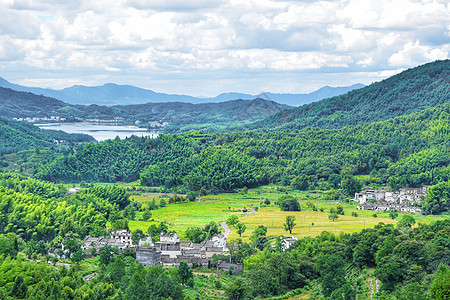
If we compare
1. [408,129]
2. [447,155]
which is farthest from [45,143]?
[447,155]

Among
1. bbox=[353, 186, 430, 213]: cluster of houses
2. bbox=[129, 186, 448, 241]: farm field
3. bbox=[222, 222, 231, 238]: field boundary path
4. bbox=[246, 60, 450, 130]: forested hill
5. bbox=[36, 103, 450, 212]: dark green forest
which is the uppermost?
bbox=[246, 60, 450, 130]: forested hill

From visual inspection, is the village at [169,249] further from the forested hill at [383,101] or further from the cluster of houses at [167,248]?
the forested hill at [383,101]

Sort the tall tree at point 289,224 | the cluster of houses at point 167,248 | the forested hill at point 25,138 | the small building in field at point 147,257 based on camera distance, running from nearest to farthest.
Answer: the small building in field at point 147,257 → the cluster of houses at point 167,248 → the tall tree at point 289,224 → the forested hill at point 25,138

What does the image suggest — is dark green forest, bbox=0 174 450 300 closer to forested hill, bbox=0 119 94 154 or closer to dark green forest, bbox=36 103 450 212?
dark green forest, bbox=36 103 450 212

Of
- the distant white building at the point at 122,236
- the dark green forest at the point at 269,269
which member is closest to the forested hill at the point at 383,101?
the dark green forest at the point at 269,269

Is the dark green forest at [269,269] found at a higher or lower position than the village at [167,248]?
higher

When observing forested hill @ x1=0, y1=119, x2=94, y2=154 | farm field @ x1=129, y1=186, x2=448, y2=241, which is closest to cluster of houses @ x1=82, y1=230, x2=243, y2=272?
farm field @ x1=129, y1=186, x2=448, y2=241

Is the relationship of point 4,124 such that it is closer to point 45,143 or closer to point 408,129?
point 45,143
